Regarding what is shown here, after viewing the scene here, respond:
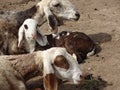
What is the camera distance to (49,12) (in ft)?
25.8

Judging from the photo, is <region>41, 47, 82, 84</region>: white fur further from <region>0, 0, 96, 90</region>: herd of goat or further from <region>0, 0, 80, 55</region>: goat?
<region>0, 0, 80, 55</region>: goat

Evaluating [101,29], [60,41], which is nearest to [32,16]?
[60,41]

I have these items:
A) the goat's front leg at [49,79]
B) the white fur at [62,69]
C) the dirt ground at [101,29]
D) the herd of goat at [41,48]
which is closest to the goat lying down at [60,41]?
the herd of goat at [41,48]

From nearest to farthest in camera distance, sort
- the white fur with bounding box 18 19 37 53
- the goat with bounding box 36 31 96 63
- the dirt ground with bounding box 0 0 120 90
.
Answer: the white fur with bounding box 18 19 37 53, the dirt ground with bounding box 0 0 120 90, the goat with bounding box 36 31 96 63

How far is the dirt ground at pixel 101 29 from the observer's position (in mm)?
7109

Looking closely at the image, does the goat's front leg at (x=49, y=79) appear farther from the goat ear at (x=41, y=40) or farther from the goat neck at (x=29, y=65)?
the goat ear at (x=41, y=40)

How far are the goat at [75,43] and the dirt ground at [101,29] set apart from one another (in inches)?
5.1

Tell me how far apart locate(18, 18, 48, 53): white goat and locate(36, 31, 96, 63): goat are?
298 millimetres

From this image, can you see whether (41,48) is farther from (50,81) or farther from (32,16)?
(50,81)

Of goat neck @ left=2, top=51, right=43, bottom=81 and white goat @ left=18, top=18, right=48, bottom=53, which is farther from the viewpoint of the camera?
white goat @ left=18, top=18, right=48, bottom=53

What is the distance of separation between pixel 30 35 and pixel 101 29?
2.52m

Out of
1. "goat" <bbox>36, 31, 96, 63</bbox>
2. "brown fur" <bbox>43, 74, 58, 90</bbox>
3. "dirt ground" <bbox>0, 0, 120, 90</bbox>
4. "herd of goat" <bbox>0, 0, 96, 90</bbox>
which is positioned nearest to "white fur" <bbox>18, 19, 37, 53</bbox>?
"herd of goat" <bbox>0, 0, 96, 90</bbox>

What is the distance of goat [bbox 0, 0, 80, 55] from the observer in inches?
289

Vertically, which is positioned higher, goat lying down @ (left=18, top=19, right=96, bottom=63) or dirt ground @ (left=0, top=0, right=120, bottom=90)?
goat lying down @ (left=18, top=19, right=96, bottom=63)
